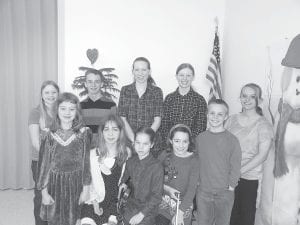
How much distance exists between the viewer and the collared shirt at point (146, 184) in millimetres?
2428

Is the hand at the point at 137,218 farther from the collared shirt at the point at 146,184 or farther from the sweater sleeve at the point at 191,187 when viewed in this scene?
the sweater sleeve at the point at 191,187

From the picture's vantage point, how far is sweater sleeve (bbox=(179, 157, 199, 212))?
249 cm

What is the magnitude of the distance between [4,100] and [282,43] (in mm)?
3372

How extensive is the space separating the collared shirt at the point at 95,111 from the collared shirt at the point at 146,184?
2.28 ft

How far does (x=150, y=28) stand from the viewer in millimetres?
4438

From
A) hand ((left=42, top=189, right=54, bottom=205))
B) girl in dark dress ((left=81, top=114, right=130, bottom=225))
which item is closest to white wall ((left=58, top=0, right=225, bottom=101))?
girl in dark dress ((left=81, top=114, right=130, bottom=225))

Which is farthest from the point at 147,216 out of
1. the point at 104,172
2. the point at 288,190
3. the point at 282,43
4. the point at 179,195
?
the point at 282,43

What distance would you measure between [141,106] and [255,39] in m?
1.54

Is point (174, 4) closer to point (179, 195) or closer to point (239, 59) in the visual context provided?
point (239, 59)

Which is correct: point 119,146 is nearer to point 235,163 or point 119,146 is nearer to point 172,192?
point 172,192

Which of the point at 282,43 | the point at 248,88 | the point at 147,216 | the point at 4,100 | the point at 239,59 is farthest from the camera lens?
the point at 4,100

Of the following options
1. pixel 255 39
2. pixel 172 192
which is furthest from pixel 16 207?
pixel 255 39

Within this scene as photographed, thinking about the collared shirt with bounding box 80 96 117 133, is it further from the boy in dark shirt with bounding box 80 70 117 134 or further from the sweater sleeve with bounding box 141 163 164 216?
the sweater sleeve with bounding box 141 163 164 216

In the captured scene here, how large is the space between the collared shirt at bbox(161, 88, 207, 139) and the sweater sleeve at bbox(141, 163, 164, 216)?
0.66 m
